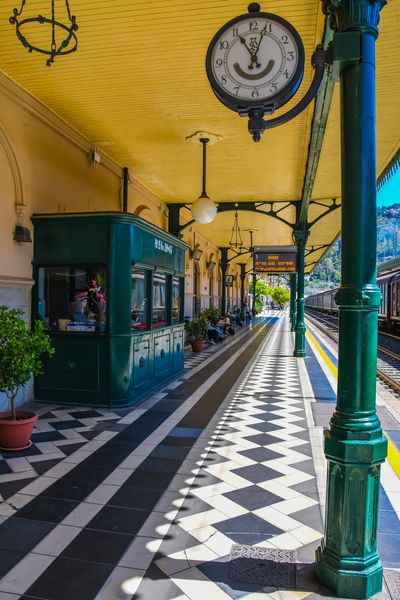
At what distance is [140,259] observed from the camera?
20.7 feet

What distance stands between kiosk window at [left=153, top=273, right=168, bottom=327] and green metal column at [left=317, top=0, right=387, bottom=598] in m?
5.25

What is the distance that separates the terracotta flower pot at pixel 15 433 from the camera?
4.17 meters

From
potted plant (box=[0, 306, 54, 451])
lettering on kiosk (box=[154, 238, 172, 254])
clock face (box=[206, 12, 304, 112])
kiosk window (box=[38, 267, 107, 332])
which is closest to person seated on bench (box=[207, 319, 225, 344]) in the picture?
lettering on kiosk (box=[154, 238, 172, 254])

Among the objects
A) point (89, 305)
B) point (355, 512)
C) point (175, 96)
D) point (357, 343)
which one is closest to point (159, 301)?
point (89, 305)

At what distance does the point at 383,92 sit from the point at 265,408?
4058 mm

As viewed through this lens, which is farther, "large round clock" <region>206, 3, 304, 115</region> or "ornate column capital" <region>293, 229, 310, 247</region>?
"ornate column capital" <region>293, 229, 310, 247</region>

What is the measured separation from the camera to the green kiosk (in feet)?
19.0

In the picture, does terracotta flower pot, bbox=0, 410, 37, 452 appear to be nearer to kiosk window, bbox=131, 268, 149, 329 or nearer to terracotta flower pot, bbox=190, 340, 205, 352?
kiosk window, bbox=131, 268, 149, 329

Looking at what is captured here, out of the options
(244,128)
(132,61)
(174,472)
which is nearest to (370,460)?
(174,472)

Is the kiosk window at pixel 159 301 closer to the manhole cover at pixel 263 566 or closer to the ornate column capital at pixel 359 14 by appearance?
the manhole cover at pixel 263 566

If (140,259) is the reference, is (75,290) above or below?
below

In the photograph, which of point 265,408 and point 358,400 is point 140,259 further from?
point 358,400

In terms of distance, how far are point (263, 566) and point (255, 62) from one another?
2779mm

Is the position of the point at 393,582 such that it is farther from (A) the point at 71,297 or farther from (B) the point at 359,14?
(A) the point at 71,297
